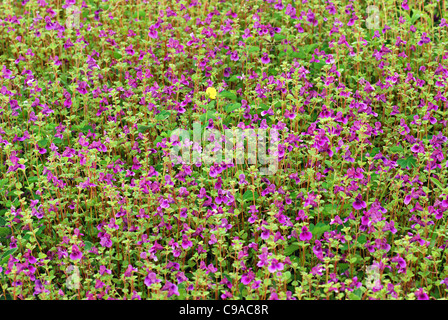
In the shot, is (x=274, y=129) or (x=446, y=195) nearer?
(x=446, y=195)

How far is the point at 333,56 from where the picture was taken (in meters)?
4.45

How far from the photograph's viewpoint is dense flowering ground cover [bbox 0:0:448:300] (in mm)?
3041

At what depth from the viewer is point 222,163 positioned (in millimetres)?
3547

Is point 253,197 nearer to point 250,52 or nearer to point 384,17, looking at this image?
point 250,52

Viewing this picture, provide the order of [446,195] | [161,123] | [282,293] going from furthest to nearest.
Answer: [161,123] < [446,195] < [282,293]

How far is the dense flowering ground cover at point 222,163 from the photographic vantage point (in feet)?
9.98

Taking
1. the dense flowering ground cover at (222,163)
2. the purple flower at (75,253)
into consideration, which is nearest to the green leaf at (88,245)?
the dense flowering ground cover at (222,163)

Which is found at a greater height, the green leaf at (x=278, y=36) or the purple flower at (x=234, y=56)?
the green leaf at (x=278, y=36)

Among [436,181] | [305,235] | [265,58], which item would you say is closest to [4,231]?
[305,235]

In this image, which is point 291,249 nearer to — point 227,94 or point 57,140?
point 227,94

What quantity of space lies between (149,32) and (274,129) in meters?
1.60

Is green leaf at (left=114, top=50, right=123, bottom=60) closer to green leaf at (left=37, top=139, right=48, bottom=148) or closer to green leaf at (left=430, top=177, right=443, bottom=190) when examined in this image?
green leaf at (left=37, top=139, right=48, bottom=148)

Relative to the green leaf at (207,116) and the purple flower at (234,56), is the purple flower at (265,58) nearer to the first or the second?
the purple flower at (234,56)
